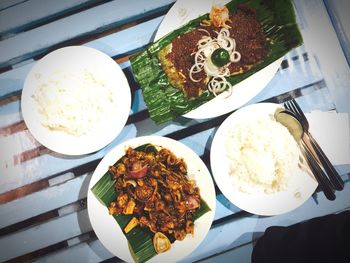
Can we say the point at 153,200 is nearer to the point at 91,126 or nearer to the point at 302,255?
the point at 91,126

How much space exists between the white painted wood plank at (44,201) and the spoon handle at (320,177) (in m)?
1.91

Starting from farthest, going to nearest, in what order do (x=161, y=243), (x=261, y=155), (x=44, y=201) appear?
(x=44, y=201) → (x=261, y=155) → (x=161, y=243)

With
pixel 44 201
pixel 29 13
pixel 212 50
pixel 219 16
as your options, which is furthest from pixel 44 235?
pixel 219 16

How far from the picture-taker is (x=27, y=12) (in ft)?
9.33

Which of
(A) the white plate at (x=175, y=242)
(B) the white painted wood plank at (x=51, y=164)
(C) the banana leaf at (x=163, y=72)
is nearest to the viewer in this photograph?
(A) the white plate at (x=175, y=242)

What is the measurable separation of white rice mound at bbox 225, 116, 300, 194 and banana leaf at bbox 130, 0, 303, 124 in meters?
0.43

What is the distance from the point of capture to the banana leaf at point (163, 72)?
2.69 m

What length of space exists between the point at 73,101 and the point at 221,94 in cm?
123

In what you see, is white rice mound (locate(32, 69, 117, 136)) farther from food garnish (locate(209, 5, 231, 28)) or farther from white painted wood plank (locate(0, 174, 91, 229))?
food garnish (locate(209, 5, 231, 28))

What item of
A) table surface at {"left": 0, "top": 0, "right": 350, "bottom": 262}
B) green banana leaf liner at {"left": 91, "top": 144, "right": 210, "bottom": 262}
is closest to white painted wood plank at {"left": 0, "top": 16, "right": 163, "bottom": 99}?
table surface at {"left": 0, "top": 0, "right": 350, "bottom": 262}

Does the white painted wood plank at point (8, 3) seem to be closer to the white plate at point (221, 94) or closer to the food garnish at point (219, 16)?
the white plate at point (221, 94)

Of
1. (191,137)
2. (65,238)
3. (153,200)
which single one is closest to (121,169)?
(153,200)

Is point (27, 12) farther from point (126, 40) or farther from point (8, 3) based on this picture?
point (126, 40)

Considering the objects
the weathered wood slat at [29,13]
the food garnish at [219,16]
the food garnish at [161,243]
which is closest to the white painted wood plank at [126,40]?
the weathered wood slat at [29,13]
